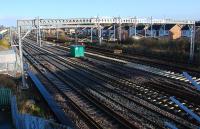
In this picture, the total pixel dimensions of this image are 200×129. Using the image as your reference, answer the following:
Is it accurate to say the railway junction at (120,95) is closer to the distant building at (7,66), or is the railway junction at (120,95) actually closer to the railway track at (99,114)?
the railway track at (99,114)

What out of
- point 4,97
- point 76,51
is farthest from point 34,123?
point 76,51

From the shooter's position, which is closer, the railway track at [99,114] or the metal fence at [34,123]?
the metal fence at [34,123]

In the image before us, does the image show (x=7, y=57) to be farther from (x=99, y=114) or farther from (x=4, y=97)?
(x=99, y=114)

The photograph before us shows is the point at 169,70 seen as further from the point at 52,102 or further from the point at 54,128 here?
the point at 54,128

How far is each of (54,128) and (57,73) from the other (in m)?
16.8

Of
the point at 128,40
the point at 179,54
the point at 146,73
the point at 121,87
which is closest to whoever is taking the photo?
the point at 121,87

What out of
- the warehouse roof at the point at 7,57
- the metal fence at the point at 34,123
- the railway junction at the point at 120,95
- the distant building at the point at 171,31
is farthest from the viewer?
the distant building at the point at 171,31

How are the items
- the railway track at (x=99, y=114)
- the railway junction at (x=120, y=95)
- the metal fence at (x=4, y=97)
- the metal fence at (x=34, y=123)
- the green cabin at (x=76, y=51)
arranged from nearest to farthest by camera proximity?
the metal fence at (x=34, y=123)
the railway track at (x=99, y=114)
the railway junction at (x=120, y=95)
the metal fence at (x=4, y=97)
the green cabin at (x=76, y=51)

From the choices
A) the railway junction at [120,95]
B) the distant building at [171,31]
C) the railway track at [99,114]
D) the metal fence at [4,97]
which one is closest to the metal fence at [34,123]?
the railway junction at [120,95]

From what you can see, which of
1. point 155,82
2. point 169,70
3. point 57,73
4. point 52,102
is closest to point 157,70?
point 169,70

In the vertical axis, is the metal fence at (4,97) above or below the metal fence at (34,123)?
below

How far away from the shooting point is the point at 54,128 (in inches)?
287

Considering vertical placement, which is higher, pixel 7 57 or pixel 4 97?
pixel 7 57

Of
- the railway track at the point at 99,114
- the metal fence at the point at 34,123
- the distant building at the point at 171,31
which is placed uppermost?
the distant building at the point at 171,31
